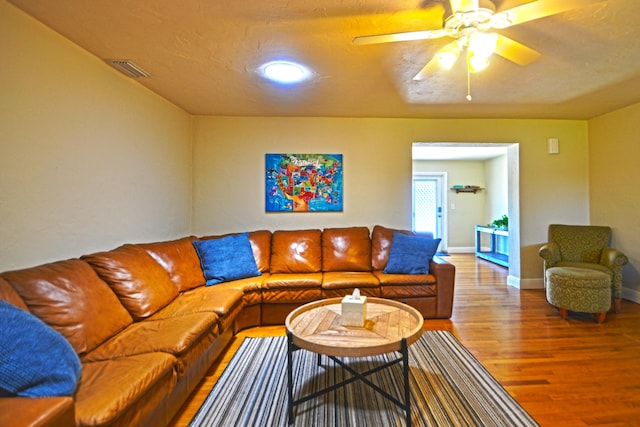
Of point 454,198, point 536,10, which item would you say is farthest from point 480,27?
point 454,198

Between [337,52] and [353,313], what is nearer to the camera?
[353,313]

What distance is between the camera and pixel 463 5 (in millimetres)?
1372

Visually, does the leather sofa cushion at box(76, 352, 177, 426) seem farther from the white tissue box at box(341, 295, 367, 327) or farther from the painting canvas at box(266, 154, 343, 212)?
the painting canvas at box(266, 154, 343, 212)

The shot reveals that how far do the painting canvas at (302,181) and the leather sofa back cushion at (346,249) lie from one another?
0.51m

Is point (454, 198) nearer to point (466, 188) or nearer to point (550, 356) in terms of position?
point (466, 188)

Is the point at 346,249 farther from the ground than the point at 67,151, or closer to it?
closer to it

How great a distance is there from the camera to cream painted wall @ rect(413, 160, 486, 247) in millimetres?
6785

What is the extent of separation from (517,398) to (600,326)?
5.93 feet

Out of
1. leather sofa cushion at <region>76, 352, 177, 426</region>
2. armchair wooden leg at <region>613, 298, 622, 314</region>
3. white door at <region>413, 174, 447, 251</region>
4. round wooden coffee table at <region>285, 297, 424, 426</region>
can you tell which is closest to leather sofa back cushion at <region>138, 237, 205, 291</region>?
leather sofa cushion at <region>76, 352, 177, 426</region>

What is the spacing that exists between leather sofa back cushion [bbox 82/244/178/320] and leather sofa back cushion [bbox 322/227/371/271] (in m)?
1.70

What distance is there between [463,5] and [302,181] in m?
2.59

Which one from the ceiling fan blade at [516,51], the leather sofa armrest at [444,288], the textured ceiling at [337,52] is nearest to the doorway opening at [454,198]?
the textured ceiling at [337,52]

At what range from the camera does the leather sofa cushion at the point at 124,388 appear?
3.38ft

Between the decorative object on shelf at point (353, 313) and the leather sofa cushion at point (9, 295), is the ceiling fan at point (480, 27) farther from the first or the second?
the leather sofa cushion at point (9, 295)
